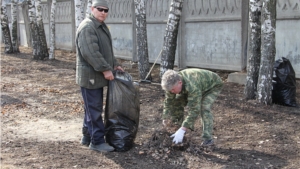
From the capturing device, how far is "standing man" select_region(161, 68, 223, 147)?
404cm

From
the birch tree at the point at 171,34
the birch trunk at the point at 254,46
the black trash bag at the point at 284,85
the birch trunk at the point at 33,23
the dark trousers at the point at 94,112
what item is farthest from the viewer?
the birch trunk at the point at 33,23

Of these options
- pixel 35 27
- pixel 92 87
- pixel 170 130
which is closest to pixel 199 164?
pixel 170 130

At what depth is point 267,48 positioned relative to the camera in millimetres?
6367

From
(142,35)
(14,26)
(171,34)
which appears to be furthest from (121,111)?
(14,26)

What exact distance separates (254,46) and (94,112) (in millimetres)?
3508

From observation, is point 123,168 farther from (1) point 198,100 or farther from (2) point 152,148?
(1) point 198,100

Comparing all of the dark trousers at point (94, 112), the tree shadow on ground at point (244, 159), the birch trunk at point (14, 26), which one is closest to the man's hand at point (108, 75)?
the dark trousers at point (94, 112)

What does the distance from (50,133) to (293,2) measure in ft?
18.7

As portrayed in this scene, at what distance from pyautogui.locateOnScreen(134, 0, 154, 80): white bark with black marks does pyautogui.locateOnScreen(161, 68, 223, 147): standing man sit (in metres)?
4.48

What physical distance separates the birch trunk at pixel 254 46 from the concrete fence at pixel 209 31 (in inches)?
73.6

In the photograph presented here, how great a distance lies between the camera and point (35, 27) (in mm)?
14117

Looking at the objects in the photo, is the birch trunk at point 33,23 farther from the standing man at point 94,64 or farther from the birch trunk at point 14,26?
the standing man at point 94,64

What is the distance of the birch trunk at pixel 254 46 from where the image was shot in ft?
22.1

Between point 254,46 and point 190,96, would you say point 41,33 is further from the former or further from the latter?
point 190,96
